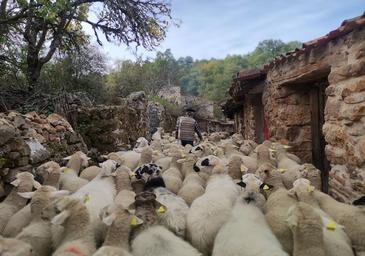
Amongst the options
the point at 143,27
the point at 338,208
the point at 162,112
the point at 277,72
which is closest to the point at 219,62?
the point at 162,112

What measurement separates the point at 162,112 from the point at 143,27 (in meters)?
7.66

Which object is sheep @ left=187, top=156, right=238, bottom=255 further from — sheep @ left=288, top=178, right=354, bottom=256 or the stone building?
the stone building

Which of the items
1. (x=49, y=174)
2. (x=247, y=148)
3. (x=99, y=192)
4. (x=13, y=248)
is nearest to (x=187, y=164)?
(x=99, y=192)

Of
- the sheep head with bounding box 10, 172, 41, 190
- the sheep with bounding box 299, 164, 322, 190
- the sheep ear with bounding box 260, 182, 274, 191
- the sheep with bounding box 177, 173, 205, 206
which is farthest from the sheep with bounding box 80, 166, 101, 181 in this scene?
the sheep with bounding box 299, 164, 322, 190

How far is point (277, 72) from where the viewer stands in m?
7.08

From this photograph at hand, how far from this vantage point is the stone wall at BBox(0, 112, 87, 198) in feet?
16.0

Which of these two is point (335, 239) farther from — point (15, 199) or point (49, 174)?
point (49, 174)

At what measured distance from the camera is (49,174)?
5160mm

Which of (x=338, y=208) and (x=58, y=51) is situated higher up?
(x=58, y=51)

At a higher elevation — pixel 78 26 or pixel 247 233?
pixel 78 26

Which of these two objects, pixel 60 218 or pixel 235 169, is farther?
pixel 235 169

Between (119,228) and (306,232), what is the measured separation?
1534 mm

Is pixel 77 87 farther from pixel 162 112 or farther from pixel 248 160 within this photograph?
pixel 248 160

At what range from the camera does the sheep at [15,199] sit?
401cm
